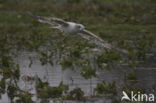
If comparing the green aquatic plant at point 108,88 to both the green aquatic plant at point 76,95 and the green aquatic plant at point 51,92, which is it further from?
the green aquatic plant at point 51,92

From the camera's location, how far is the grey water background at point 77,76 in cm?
1394

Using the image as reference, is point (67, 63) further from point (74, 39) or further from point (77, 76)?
point (74, 39)

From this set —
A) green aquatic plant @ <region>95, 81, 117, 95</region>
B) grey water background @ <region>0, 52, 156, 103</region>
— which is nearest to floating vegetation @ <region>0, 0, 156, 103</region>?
green aquatic plant @ <region>95, 81, 117, 95</region>

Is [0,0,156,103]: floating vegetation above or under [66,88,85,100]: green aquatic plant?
above

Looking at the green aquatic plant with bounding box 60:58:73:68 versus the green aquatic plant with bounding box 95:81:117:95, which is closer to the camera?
the green aquatic plant with bounding box 95:81:117:95

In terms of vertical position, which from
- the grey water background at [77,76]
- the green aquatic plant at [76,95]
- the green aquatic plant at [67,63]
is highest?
the green aquatic plant at [67,63]

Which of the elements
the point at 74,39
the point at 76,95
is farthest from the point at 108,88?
the point at 74,39

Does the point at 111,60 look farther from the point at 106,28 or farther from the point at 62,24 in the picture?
the point at 106,28

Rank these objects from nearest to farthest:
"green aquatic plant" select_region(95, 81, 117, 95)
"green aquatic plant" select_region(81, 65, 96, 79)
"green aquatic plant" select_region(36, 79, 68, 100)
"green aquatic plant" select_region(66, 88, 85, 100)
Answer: "green aquatic plant" select_region(36, 79, 68, 100) → "green aquatic plant" select_region(66, 88, 85, 100) → "green aquatic plant" select_region(95, 81, 117, 95) → "green aquatic plant" select_region(81, 65, 96, 79)

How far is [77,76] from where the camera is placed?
15.4 metres

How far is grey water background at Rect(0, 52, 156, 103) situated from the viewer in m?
13.9

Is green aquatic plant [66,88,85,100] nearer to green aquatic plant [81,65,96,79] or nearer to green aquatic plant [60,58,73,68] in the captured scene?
green aquatic plant [81,65,96,79]

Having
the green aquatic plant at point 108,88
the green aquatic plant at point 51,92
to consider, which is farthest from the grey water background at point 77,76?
the green aquatic plant at point 51,92

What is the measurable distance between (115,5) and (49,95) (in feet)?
60.1
